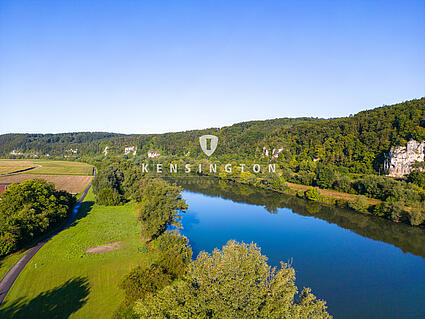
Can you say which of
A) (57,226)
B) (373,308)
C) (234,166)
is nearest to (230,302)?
(373,308)

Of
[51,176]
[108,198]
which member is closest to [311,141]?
[108,198]

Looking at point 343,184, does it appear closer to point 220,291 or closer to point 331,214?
point 331,214

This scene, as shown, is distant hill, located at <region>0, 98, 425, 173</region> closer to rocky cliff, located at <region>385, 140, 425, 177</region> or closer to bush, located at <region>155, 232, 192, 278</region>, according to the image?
rocky cliff, located at <region>385, 140, 425, 177</region>

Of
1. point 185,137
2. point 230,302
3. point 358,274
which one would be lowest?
point 358,274

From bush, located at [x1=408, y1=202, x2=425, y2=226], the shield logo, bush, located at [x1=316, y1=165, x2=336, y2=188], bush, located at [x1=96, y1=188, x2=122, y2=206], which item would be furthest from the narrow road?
the shield logo

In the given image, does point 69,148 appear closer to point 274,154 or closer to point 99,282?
point 274,154

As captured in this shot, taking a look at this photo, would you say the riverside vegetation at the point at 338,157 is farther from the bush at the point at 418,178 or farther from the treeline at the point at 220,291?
the treeline at the point at 220,291
